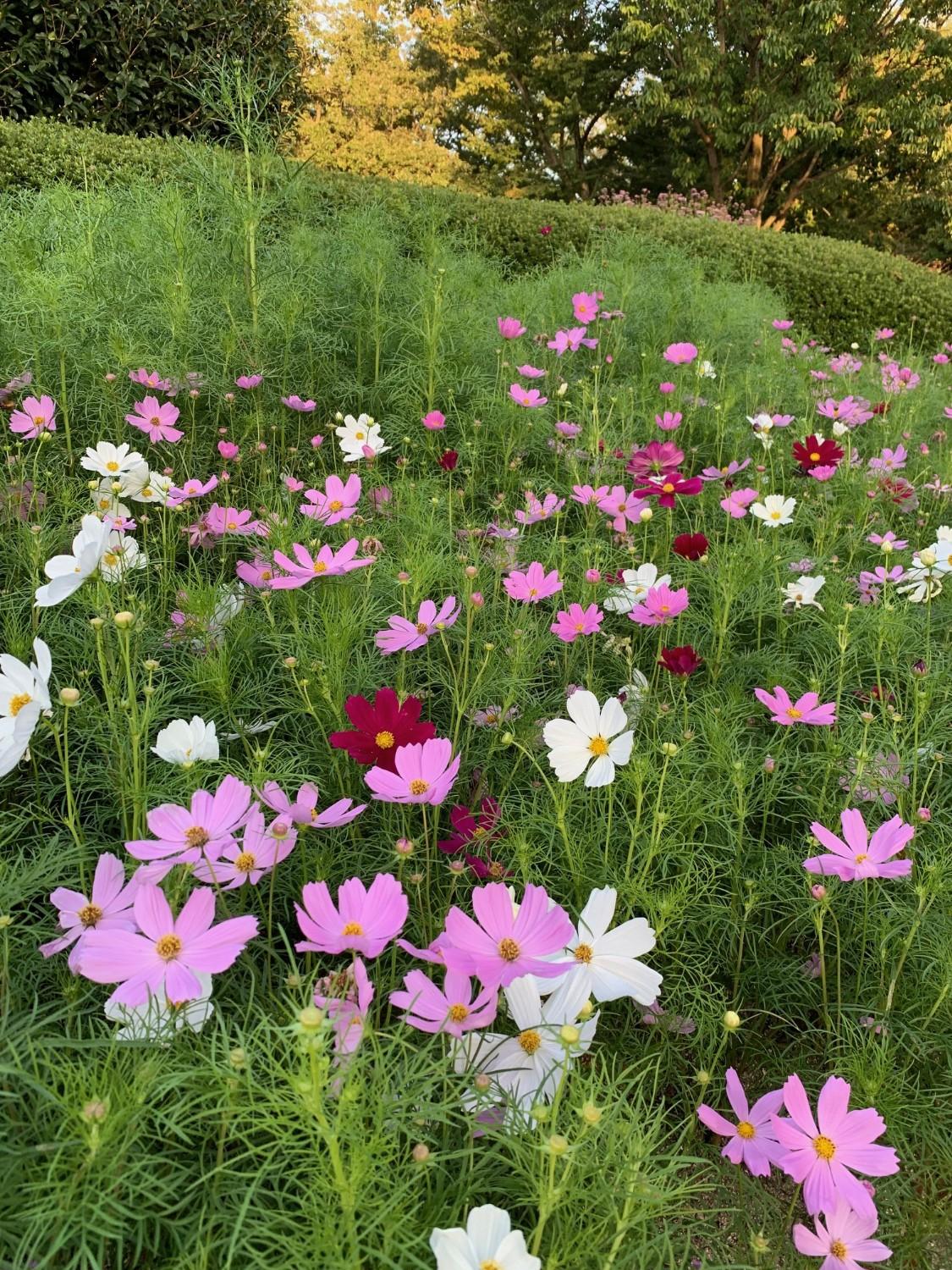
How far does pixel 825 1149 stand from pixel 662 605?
799mm

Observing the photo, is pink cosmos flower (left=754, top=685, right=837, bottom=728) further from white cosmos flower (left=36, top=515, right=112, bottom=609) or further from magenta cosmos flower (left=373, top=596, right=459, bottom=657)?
white cosmos flower (left=36, top=515, right=112, bottom=609)

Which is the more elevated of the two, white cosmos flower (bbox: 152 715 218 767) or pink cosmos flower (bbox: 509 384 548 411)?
pink cosmos flower (bbox: 509 384 548 411)

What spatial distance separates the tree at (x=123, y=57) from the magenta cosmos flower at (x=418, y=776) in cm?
465

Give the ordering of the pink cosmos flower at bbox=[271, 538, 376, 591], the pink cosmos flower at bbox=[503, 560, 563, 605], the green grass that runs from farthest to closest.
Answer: the pink cosmos flower at bbox=[503, 560, 563, 605]
the pink cosmos flower at bbox=[271, 538, 376, 591]
the green grass

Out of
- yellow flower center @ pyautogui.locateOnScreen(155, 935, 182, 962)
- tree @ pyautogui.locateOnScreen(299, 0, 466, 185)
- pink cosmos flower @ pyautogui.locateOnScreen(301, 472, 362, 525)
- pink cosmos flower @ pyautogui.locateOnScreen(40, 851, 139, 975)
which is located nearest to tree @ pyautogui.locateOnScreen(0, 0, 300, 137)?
pink cosmos flower @ pyautogui.locateOnScreen(301, 472, 362, 525)

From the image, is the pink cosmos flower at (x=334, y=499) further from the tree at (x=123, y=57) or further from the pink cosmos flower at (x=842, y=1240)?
the tree at (x=123, y=57)

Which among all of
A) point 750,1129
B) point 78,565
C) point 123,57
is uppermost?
point 123,57

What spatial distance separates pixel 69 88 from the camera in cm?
459

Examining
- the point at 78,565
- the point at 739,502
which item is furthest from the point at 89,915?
the point at 739,502

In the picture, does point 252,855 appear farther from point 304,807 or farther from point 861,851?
point 861,851

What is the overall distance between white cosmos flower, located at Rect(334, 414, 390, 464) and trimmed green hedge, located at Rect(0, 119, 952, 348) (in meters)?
1.18

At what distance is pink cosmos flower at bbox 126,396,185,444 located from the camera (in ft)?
6.13

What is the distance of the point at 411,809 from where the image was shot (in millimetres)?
1140

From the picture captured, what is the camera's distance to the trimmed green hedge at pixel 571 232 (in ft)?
12.2
